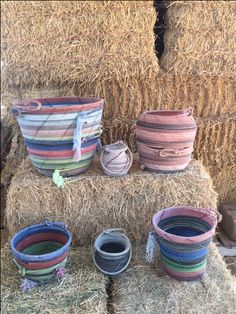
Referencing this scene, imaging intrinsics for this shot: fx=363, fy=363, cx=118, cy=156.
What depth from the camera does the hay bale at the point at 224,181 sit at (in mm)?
2559

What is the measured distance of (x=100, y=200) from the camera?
181 cm

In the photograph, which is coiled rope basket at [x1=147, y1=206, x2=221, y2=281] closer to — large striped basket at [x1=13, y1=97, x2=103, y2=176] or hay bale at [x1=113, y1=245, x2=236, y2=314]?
hay bale at [x1=113, y1=245, x2=236, y2=314]

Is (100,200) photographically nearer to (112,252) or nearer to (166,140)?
(112,252)

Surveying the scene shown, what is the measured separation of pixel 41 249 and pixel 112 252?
0.34m

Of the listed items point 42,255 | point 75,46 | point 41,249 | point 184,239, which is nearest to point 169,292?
point 184,239

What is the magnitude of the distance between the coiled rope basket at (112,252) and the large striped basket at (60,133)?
376 millimetres

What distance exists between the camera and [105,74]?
209 cm

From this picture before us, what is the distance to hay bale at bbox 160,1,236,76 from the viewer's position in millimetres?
2018

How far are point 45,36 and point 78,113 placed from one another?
2.01ft

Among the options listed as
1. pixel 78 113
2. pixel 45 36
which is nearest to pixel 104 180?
pixel 78 113

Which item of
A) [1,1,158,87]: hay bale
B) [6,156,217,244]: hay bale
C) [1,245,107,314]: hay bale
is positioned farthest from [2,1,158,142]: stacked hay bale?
[1,245,107,314]: hay bale

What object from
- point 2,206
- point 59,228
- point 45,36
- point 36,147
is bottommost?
A: point 2,206

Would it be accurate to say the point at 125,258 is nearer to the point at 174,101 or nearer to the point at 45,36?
the point at 174,101

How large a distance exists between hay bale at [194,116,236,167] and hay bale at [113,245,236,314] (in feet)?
3.10
